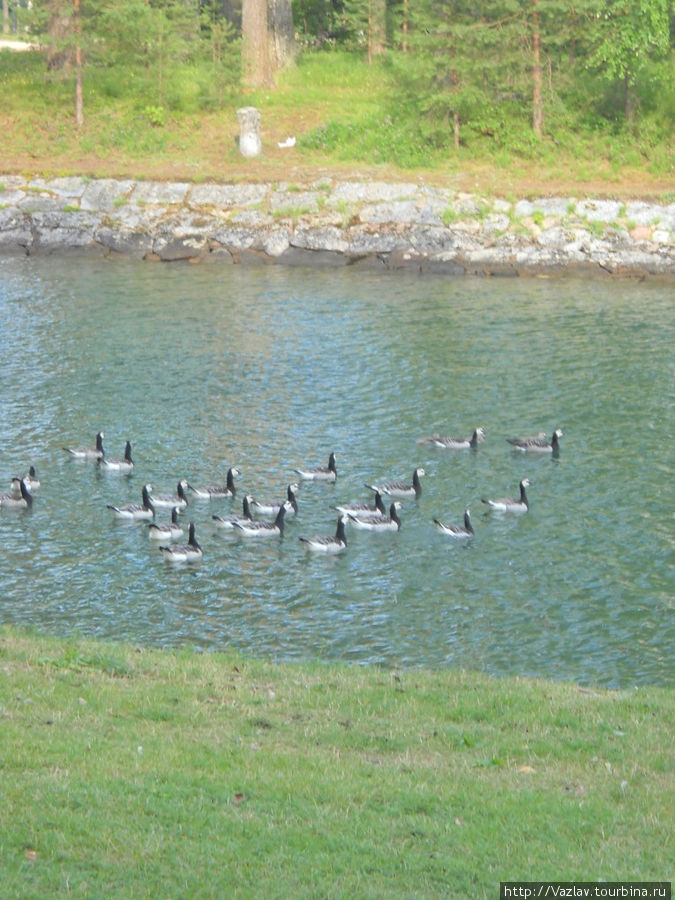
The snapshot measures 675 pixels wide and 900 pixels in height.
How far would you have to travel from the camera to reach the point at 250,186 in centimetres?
4997

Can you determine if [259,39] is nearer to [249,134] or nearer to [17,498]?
[249,134]

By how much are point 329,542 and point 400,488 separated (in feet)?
9.80

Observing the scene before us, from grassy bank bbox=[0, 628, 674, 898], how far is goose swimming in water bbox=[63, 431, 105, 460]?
1103cm

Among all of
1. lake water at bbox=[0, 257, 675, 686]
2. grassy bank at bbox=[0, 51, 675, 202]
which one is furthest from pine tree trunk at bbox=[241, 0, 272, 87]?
lake water at bbox=[0, 257, 675, 686]

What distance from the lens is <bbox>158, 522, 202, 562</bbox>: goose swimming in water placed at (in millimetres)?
20453

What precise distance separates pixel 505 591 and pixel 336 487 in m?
5.95

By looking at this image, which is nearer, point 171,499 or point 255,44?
point 171,499

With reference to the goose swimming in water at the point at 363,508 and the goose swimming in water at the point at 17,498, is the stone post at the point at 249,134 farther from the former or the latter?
the goose swimming in water at the point at 363,508

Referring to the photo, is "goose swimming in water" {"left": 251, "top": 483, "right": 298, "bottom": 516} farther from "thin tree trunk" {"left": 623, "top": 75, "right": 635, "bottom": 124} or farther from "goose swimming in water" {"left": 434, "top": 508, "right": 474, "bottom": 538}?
"thin tree trunk" {"left": 623, "top": 75, "right": 635, "bottom": 124}

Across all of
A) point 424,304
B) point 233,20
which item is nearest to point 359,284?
point 424,304

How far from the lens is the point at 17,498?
22672 millimetres

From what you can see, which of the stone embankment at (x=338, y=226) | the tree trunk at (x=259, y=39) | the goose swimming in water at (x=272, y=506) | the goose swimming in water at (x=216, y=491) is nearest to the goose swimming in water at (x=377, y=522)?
the goose swimming in water at (x=272, y=506)

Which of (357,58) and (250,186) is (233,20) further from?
(250,186)

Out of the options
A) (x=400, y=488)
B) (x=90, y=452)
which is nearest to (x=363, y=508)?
(x=400, y=488)
